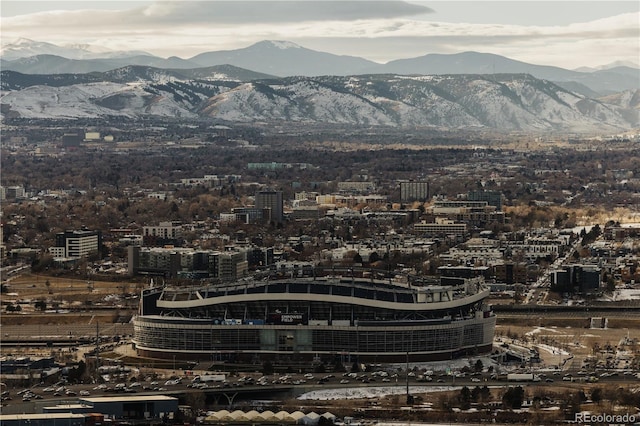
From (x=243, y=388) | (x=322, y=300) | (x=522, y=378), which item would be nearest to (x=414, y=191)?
(x=322, y=300)

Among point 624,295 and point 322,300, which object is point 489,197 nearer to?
point 624,295

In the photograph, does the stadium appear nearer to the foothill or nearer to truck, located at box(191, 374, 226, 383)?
the foothill

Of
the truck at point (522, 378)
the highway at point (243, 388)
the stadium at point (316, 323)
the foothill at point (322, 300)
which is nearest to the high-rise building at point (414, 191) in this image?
the foothill at point (322, 300)

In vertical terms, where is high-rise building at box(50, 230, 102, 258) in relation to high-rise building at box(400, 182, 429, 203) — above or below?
above

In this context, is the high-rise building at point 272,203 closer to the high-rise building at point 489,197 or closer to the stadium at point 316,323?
the high-rise building at point 489,197

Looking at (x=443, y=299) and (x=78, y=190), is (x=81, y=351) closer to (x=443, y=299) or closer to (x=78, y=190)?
(x=443, y=299)

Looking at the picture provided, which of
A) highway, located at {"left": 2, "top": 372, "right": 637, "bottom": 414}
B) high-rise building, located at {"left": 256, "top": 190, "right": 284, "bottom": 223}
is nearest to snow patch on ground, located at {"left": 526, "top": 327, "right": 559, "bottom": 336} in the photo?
highway, located at {"left": 2, "top": 372, "right": 637, "bottom": 414}
